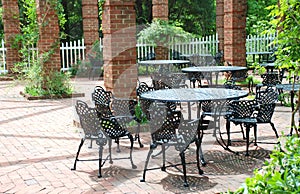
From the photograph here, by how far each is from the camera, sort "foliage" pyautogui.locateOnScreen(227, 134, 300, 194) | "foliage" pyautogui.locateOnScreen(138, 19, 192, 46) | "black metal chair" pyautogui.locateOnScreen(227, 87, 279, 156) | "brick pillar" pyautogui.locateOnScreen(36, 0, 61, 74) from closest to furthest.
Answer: "foliage" pyautogui.locateOnScreen(227, 134, 300, 194) < "black metal chair" pyautogui.locateOnScreen(227, 87, 279, 156) < "brick pillar" pyautogui.locateOnScreen(36, 0, 61, 74) < "foliage" pyautogui.locateOnScreen(138, 19, 192, 46)

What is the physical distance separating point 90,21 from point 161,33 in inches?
129

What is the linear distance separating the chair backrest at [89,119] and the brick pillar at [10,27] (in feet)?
37.0

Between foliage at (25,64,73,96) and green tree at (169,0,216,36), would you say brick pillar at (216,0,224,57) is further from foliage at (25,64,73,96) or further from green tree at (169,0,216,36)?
foliage at (25,64,73,96)

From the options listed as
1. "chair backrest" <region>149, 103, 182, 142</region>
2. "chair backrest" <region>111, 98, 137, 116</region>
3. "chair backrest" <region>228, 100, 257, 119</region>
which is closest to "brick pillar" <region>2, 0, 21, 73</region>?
"chair backrest" <region>111, 98, 137, 116</region>

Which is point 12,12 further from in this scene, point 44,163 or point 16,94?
point 44,163

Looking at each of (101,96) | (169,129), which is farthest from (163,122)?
(101,96)

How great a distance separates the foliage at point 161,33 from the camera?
16.5 meters

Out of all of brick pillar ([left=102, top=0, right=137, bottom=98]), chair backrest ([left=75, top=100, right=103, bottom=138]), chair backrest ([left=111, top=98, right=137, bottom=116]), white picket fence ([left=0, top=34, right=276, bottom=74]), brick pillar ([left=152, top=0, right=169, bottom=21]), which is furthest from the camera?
white picket fence ([left=0, top=34, right=276, bottom=74])

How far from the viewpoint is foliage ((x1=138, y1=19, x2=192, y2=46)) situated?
1653cm

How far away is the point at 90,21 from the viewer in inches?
710

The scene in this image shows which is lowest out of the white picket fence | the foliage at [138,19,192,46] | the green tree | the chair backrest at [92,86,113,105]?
the chair backrest at [92,86,113,105]

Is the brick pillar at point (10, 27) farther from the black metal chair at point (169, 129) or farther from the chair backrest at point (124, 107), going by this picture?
the black metal chair at point (169, 129)

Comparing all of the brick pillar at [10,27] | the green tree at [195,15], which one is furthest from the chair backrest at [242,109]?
the green tree at [195,15]

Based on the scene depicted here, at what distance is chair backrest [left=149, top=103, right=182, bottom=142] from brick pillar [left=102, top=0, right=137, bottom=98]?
2.53 meters
